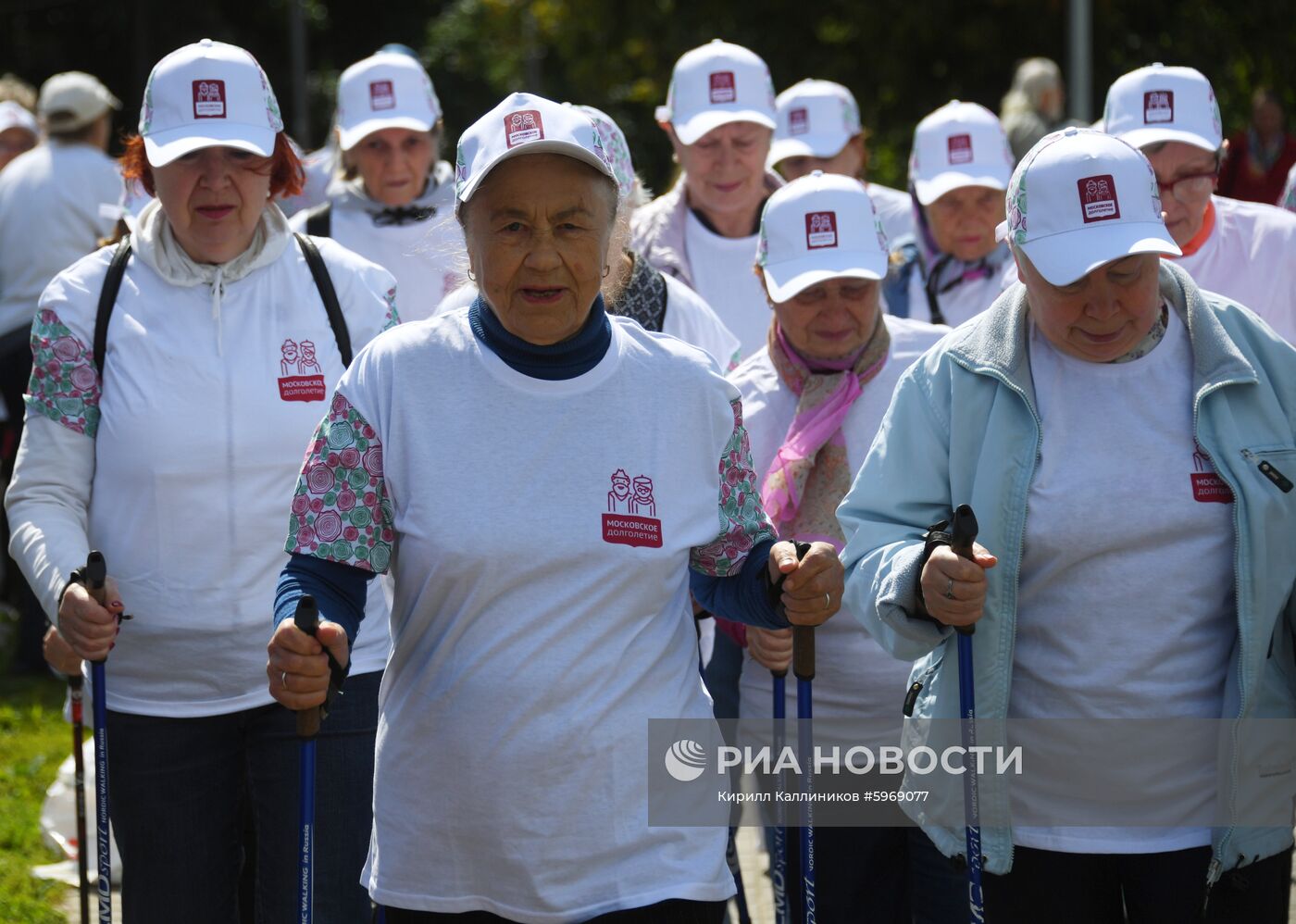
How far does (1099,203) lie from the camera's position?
355 centimetres

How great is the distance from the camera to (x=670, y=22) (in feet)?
60.5

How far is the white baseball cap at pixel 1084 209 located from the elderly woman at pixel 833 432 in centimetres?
117

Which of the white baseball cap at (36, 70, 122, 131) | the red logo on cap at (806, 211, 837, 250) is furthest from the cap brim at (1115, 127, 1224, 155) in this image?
the white baseball cap at (36, 70, 122, 131)

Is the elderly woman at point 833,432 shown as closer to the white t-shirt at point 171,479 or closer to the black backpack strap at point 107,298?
the white t-shirt at point 171,479

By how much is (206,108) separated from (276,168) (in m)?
0.26

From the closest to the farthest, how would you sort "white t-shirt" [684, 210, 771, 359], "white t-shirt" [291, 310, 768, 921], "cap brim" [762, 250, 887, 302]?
"white t-shirt" [291, 310, 768, 921]
"cap brim" [762, 250, 887, 302]
"white t-shirt" [684, 210, 771, 359]

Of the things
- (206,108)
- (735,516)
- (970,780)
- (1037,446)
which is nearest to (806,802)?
(970,780)

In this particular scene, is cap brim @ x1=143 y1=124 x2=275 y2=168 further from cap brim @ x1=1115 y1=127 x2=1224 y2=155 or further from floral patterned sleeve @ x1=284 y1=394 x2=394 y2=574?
cap brim @ x1=1115 y1=127 x2=1224 y2=155

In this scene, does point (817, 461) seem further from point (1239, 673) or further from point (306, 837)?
Answer: point (306, 837)

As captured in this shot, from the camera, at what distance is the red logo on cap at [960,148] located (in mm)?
6941

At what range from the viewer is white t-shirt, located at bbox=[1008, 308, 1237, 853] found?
11.7ft

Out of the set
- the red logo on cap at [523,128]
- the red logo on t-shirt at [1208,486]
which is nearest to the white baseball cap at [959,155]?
the red logo on t-shirt at [1208,486]

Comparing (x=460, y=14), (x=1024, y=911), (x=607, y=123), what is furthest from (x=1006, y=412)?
(x=460, y=14)

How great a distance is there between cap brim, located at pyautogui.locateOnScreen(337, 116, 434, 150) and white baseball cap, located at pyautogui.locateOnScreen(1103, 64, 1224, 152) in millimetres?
2576
